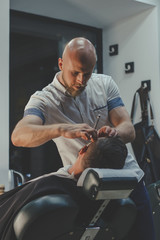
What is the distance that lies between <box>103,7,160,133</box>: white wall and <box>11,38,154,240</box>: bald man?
1.37 meters

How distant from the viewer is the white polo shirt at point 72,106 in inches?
82.1

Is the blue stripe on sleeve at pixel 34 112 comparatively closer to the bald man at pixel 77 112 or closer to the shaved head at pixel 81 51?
the bald man at pixel 77 112

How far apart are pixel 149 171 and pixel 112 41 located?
1337 mm

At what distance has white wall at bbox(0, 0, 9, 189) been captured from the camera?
8.88 feet

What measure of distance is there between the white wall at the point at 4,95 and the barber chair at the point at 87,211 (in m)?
1.28

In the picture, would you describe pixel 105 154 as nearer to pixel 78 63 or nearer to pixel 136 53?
pixel 78 63

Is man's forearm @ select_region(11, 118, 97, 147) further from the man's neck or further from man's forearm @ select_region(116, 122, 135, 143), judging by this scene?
man's forearm @ select_region(116, 122, 135, 143)

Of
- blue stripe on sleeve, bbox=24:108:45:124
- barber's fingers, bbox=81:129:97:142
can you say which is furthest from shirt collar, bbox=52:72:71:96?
barber's fingers, bbox=81:129:97:142

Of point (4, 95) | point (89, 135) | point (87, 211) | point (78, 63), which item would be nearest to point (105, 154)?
point (89, 135)

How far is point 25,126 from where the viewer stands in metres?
1.90

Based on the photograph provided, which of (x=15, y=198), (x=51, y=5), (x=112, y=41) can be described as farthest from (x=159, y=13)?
(x=15, y=198)

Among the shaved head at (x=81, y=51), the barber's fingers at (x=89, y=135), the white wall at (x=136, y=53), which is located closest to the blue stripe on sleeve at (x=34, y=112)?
the shaved head at (x=81, y=51)

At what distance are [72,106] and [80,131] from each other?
1.59 feet

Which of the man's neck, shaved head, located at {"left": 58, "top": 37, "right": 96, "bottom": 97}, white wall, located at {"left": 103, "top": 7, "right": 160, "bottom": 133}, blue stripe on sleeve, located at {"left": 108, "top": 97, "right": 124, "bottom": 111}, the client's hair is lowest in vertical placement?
the man's neck
